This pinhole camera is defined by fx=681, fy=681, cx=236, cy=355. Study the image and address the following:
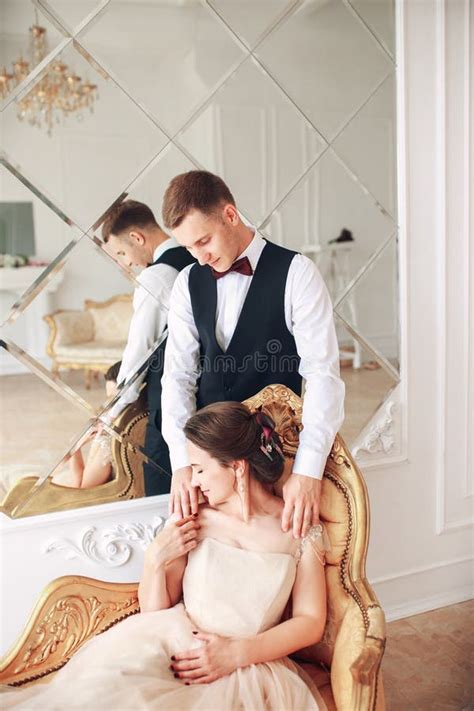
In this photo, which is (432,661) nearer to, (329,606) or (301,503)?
(329,606)

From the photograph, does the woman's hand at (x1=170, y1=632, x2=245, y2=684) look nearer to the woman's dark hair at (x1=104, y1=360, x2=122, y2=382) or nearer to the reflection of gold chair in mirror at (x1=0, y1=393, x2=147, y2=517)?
the reflection of gold chair in mirror at (x1=0, y1=393, x2=147, y2=517)

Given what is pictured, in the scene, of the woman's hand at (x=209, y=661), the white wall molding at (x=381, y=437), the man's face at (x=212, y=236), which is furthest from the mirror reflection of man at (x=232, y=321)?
the white wall molding at (x=381, y=437)

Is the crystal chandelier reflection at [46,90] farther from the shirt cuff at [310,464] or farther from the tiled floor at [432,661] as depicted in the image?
the tiled floor at [432,661]

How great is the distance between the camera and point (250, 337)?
6.52 ft

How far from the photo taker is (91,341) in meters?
1.99

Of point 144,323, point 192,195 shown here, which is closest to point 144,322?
point 144,323

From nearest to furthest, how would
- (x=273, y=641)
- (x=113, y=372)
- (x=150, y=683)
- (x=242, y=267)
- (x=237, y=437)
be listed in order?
(x=150, y=683) → (x=273, y=641) → (x=237, y=437) → (x=242, y=267) → (x=113, y=372)

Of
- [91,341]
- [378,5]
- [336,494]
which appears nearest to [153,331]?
[91,341]

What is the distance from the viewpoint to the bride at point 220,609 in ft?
4.89

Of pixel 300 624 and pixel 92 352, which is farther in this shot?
pixel 92 352

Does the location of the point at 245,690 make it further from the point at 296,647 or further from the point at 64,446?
the point at 64,446

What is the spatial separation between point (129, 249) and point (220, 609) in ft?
3.39

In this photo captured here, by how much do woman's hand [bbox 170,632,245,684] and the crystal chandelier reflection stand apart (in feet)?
4.56

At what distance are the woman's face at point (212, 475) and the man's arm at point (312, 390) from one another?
156 millimetres
